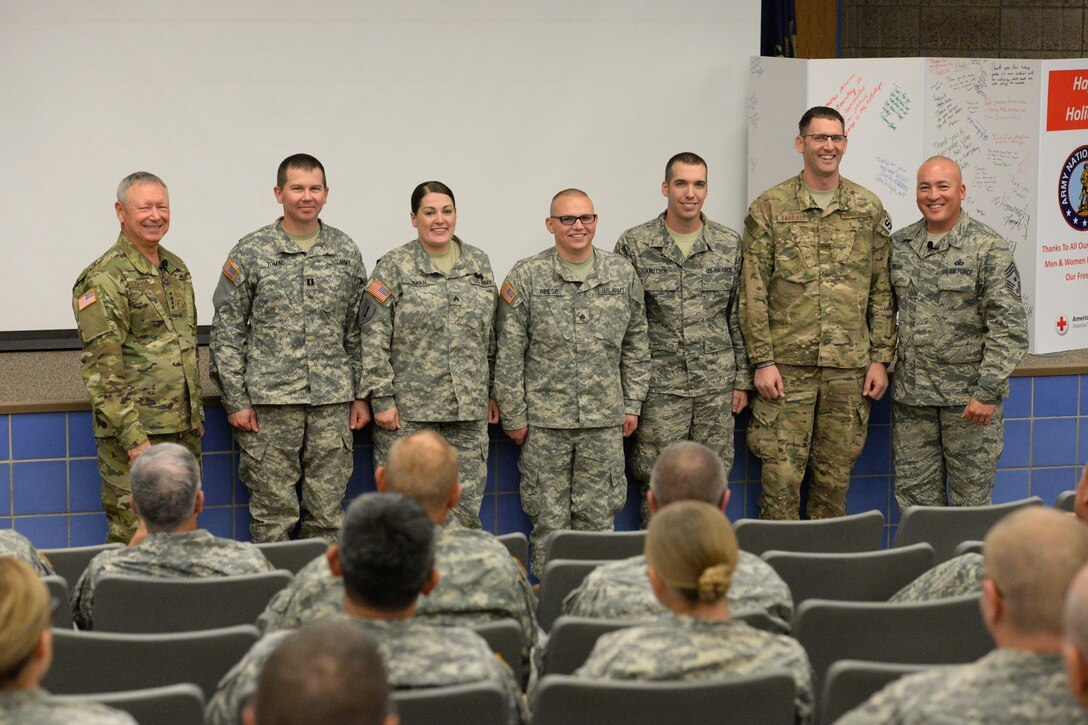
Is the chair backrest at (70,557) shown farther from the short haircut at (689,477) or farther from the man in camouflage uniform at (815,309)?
the man in camouflage uniform at (815,309)

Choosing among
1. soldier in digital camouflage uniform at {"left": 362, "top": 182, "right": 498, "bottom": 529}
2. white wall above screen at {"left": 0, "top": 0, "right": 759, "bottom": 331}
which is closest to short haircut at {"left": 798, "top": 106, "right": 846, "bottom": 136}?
soldier in digital camouflage uniform at {"left": 362, "top": 182, "right": 498, "bottom": 529}

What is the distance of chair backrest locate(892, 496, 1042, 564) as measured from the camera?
13.5 ft

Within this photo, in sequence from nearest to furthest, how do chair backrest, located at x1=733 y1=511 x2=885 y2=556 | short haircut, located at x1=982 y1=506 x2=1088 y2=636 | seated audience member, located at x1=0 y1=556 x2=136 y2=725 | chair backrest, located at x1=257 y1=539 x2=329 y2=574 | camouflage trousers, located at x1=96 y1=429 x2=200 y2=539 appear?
seated audience member, located at x1=0 y1=556 x2=136 y2=725, short haircut, located at x1=982 y1=506 x2=1088 y2=636, chair backrest, located at x1=257 y1=539 x2=329 y2=574, chair backrest, located at x1=733 y1=511 x2=885 y2=556, camouflage trousers, located at x1=96 y1=429 x2=200 y2=539

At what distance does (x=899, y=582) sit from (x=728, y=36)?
14.4 ft

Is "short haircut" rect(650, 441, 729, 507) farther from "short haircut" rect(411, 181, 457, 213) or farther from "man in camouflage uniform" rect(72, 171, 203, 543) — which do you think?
"man in camouflage uniform" rect(72, 171, 203, 543)

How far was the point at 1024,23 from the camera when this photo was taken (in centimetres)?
930

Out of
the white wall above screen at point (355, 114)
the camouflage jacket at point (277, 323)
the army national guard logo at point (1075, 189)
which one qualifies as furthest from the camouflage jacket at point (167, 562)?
the army national guard logo at point (1075, 189)

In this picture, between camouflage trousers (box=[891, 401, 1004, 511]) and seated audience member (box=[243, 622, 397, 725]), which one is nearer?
seated audience member (box=[243, 622, 397, 725])

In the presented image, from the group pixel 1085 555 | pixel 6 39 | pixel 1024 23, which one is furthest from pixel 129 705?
pixel 1024 23

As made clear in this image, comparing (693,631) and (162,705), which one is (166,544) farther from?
(693,631)

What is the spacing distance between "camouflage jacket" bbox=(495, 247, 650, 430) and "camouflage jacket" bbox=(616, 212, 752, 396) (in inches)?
8.5

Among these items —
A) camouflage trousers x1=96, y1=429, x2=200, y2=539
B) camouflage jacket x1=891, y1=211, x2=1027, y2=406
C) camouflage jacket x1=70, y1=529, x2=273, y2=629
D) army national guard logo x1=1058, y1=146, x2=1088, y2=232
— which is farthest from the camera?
army national guard logo x1=1058, y1=146, x2=1088, y2=232

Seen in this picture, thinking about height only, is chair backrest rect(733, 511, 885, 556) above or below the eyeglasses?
below

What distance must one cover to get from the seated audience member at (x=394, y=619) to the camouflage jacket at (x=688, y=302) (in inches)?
124
